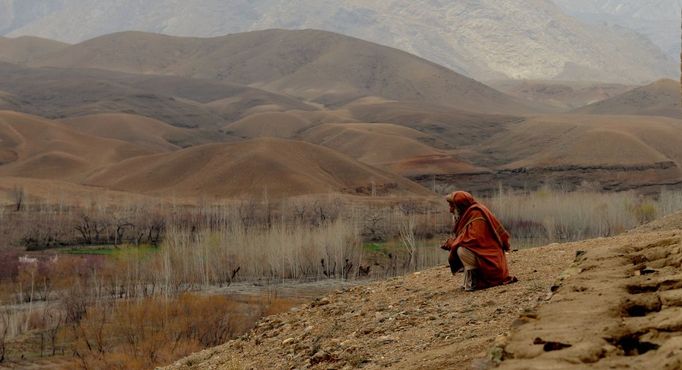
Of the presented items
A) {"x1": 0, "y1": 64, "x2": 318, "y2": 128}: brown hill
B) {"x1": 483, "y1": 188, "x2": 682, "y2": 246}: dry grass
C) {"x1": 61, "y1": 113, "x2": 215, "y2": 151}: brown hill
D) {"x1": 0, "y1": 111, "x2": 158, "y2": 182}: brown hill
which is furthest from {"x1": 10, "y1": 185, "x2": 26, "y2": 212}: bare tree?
{"x1": 0, "y1": 64, "x2": 318, "y2": 128}: brown hill

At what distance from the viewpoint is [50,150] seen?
72938 millimetres

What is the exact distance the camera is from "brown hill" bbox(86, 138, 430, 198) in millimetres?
56156

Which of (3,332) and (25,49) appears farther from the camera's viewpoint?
(25,49)

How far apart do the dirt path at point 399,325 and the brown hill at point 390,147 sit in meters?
58.7

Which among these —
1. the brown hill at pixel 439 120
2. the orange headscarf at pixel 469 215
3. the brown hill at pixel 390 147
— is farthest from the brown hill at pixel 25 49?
the orange headscarf at pixel 469 215

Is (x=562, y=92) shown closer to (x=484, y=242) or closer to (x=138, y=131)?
(x=138, y=131)

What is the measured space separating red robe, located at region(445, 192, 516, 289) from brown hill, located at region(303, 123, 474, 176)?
6043cm

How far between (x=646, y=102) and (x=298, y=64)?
59.0 metres

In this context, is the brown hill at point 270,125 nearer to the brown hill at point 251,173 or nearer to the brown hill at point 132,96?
the brown hill at point 132,96

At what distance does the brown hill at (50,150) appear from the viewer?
6681 cm

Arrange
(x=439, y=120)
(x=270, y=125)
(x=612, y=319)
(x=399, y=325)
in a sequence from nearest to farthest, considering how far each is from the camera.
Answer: (x=612, y=319)
(x=399, y=325)
(x=270, y=125)
(x=439, y=120)

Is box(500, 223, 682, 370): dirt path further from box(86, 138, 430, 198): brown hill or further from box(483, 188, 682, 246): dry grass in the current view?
box(86, 138, 430, 198): brown hill

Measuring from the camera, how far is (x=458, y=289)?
35.0 ft

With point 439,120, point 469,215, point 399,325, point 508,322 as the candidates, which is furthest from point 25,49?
point 508,322
